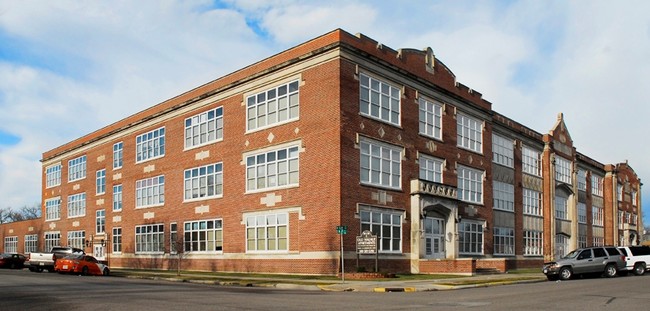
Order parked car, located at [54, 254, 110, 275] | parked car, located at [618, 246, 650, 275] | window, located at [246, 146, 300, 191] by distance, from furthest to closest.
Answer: parked car, located at [54, 254, 110, 275], window, located at [246, 146, 300, 191], parked car, located at [618, 246, 650, 275]

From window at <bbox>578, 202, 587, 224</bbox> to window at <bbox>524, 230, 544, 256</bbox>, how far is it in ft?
36.2

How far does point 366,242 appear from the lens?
1241 inches

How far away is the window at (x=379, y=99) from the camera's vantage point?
36219 mm

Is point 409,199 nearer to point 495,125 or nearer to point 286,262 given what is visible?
point 286,262

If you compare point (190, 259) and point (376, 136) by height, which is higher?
point (376, 136)

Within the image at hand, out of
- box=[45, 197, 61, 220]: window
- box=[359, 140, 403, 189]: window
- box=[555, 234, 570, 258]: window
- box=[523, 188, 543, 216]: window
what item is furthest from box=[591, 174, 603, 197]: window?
box=[45, 197, 61, 220]: window

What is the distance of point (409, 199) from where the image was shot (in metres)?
38.6

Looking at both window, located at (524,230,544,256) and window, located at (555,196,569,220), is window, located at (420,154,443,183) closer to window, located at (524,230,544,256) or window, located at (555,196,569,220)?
window, located at (524,230,544,256)

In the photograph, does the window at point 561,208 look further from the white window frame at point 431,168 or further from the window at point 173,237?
the window at point 173,237

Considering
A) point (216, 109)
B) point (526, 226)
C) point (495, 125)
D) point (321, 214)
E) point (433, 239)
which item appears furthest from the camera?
point (526, 226)

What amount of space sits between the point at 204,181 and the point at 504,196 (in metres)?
25.3

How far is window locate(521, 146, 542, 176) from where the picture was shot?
2270 inches

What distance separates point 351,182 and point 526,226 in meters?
28.1

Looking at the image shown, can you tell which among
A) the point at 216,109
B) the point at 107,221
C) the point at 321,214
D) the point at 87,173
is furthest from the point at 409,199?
the point at 87,173
